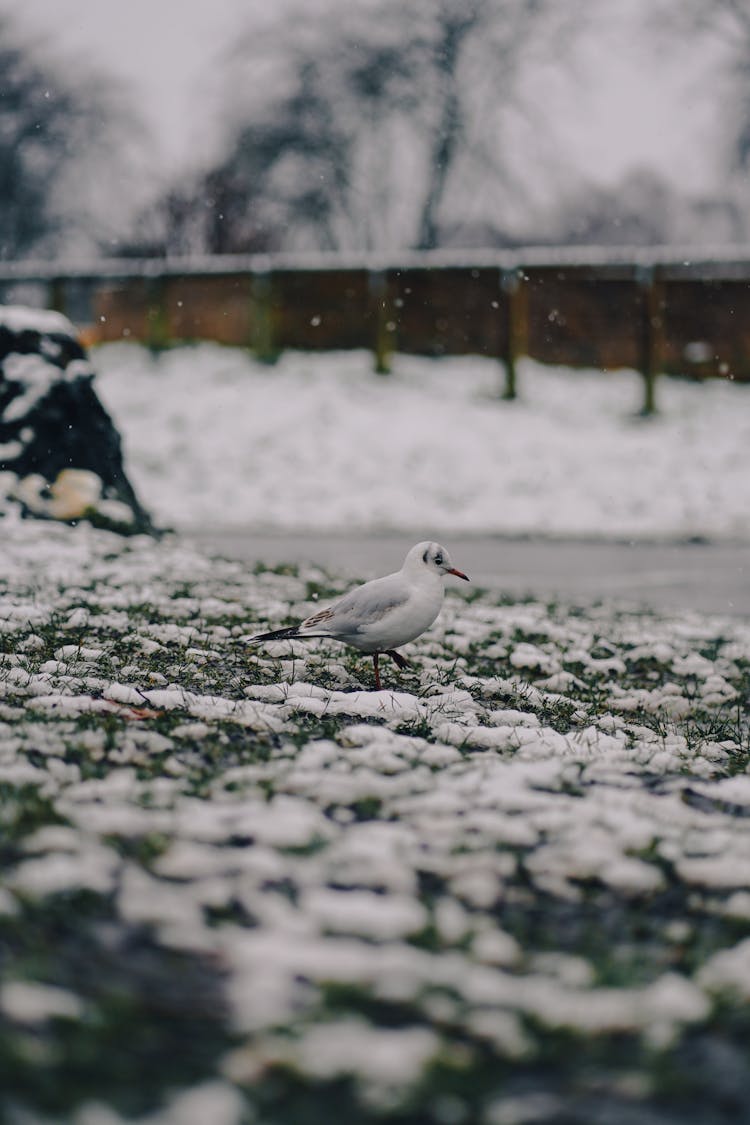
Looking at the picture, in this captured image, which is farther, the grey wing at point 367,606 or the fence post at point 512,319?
the fence post at point 512,319

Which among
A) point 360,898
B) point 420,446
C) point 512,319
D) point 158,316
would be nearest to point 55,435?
point 420,446

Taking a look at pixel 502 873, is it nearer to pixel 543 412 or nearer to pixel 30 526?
pixel 30 526

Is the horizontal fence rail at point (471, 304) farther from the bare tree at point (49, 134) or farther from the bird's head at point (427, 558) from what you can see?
the bare tree at point (49, 134)

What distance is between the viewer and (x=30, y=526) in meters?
8.73

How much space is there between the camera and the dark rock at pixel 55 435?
30.3ft

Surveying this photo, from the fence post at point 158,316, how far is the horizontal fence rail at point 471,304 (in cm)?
2

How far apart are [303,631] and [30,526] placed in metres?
4.70

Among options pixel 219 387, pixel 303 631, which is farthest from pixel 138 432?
pixel 303 631

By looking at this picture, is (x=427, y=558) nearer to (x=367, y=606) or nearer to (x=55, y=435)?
(x=367, y=606)

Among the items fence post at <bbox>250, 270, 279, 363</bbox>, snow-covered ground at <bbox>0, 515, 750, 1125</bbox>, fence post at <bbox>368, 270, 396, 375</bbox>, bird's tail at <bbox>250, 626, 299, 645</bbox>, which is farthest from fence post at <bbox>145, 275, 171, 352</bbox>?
bird's tail at <bbox>250, 626, 299, 645</bbox>

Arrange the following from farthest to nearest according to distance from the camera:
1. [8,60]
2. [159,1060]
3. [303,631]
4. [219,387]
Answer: [8,60], [219,387], [303,631], [159,1060]

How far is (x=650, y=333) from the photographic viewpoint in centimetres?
1745

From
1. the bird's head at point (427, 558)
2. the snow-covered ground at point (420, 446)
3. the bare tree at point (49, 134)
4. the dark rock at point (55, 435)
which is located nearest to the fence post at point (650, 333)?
the snow-covered ground at point (420, 446)

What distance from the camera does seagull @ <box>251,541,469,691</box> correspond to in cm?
447
